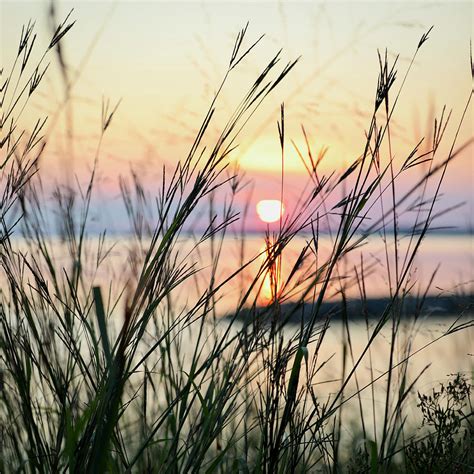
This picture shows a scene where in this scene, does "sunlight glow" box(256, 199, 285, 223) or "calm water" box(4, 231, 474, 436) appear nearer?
"sunlight glow" box(256, 199, 285, 223)

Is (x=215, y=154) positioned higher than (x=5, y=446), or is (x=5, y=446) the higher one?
(x=215, y=154)

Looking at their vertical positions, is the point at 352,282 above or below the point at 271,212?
below

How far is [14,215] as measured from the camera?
1.80 meters

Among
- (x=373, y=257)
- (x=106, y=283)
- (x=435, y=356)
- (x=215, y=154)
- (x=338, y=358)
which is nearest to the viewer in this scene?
(x=215, y=154)

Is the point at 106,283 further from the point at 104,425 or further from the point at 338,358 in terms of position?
the point at 338,358

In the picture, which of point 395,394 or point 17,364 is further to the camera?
point 395,394

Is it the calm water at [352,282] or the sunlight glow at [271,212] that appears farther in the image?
the calm water at [352,282]

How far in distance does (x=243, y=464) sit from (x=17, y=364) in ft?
1.52

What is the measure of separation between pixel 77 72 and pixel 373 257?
79 centimetres

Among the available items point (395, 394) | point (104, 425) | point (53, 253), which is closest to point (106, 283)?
point (53, 253)

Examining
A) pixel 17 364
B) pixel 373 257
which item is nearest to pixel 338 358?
pixel 373 257

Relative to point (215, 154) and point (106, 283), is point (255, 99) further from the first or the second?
point (106, 283)

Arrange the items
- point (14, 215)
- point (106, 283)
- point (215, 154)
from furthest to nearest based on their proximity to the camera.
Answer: point (106, 283), point (14, 215), point (215, 154)

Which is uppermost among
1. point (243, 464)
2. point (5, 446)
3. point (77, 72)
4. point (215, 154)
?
point (77, 72)
